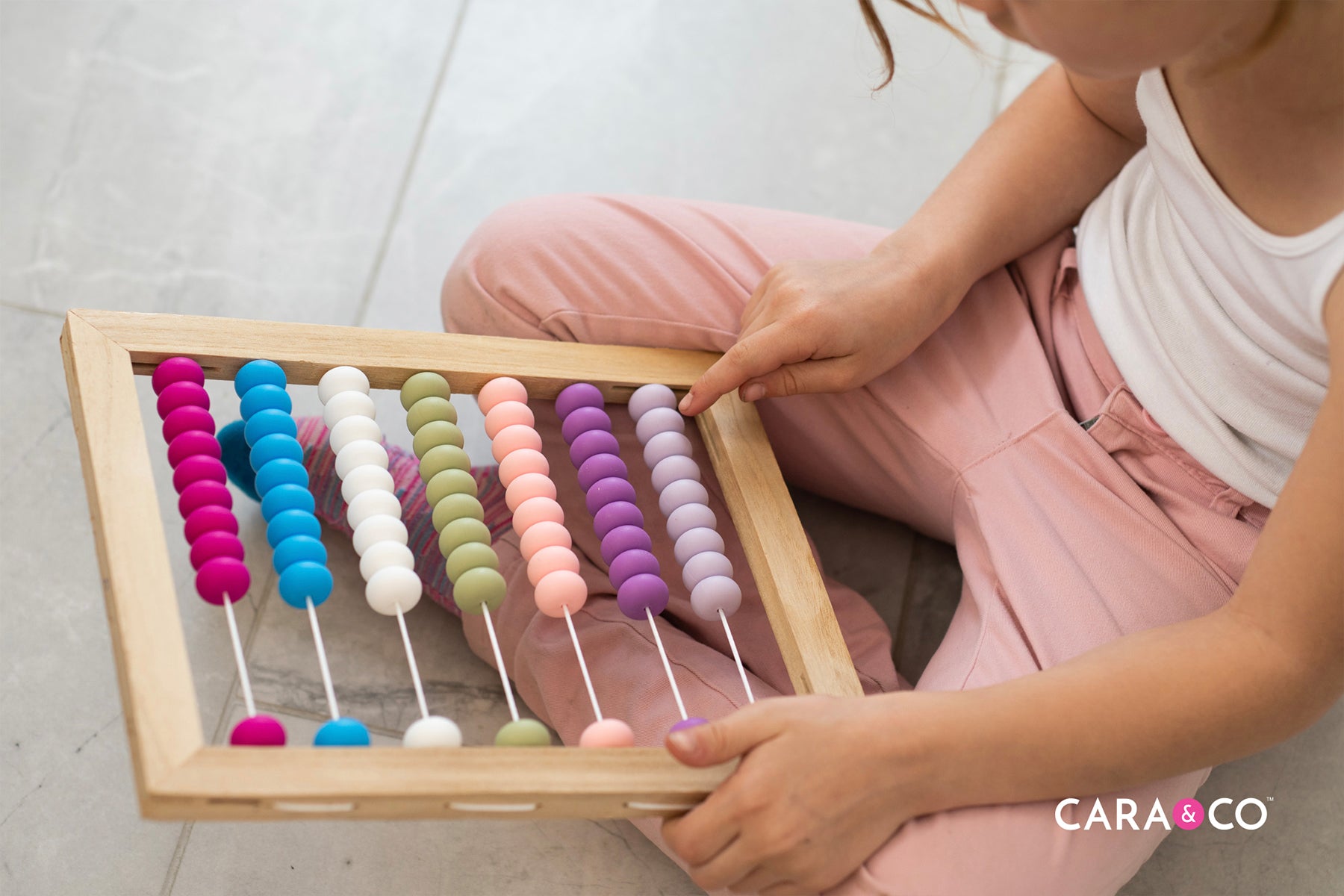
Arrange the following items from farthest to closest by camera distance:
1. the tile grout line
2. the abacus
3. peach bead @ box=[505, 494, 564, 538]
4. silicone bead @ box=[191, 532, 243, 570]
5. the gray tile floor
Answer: the tile grout line < the gray tile floor < peach bead @ box=[505, 494, 564, 538] < silicone bead @ box=[191, 532, 243, 570] < the abacus

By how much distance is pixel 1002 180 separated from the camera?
3.11 feet

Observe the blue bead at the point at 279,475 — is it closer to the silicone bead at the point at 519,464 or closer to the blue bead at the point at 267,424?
the blue bead at the point at 267,424

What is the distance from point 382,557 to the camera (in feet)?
2.60

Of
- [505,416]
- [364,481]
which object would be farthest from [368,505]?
[505,416]

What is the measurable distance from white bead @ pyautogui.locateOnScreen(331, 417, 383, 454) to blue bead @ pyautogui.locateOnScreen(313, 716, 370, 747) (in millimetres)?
214

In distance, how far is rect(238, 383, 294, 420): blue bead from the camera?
0.82 m

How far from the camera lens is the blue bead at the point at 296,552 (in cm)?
77

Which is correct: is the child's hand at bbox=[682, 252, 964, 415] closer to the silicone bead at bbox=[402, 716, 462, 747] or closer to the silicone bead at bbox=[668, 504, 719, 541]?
the silicone bead at bbox=[668, 504, 719, 541]

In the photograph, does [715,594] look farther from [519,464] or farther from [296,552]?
[296,552]

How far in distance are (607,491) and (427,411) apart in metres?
0.14

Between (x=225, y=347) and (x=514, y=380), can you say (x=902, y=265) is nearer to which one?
(x=514, y=380)

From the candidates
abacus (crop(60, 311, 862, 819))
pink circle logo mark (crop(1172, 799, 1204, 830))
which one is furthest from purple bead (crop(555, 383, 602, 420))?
pink circle logo mark (crop(1172, 799, 1204, 830))

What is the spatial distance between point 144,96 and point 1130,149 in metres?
1.02

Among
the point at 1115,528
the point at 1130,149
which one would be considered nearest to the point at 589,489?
the point at 1115,528
